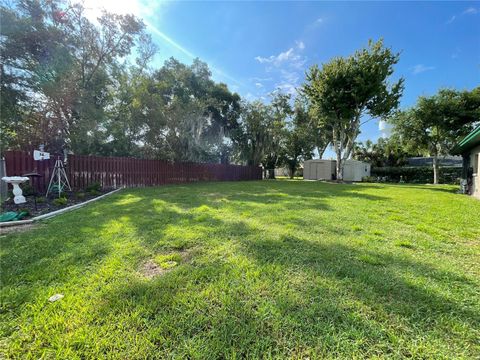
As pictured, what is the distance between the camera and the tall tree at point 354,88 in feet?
43.0

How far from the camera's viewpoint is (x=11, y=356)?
1146 mm

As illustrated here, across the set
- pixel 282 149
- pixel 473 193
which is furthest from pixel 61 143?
pixel 282 149

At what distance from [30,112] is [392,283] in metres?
12.5

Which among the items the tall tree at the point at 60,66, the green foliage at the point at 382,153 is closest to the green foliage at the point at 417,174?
the green foliage at the point at 382,153

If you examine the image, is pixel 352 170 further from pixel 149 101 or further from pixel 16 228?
pixel 16 228

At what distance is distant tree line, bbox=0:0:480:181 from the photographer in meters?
7.46

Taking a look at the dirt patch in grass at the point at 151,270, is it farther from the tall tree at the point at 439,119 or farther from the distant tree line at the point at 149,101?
the tall tree at the point at 439,119

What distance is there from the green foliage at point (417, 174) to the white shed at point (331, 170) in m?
1.33

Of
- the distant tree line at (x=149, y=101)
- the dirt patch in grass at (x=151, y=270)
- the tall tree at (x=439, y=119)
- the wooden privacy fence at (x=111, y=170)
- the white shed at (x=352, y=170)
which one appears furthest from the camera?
the white shed at (x=352, y=170)

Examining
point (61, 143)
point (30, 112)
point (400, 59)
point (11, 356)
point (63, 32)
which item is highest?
point (400, 59)

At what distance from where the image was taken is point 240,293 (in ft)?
5.43

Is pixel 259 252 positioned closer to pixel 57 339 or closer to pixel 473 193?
pixel 57 339

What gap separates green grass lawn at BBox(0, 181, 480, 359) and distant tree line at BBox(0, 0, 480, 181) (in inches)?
300

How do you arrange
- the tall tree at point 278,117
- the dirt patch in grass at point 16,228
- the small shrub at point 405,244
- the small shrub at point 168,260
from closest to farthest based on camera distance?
the small shrub at point 168,260 < the small shrub at point 405,244 < the dirt patch in grass at point 16,228 < the tall tree at point 278,117
